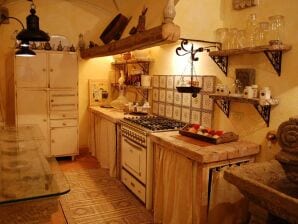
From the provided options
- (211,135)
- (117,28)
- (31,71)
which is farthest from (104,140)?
(211,135)

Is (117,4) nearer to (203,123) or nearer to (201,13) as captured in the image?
(201,13)

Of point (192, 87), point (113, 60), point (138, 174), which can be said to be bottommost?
point (138, 174)

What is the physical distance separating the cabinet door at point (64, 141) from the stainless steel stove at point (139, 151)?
4.79ft

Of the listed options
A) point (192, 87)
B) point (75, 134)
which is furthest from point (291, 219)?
point (75, 134)

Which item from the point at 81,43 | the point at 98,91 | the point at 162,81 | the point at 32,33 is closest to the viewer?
the point at 32,33

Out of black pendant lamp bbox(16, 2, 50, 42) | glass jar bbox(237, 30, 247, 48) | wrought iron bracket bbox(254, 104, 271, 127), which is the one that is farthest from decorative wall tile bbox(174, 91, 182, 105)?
black pendant lamp bbox(16, 2, 50, 42)

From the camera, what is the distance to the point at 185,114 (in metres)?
3.36

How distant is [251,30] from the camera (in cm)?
240

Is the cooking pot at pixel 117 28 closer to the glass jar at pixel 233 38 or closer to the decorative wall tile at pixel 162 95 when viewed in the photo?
the decorative wall tile at pixel 162 95

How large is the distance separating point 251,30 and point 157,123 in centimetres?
151

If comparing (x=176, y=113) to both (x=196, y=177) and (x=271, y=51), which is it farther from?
(x=271, y=51)

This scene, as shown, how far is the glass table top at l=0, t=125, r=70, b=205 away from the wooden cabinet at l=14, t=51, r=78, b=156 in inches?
59.6

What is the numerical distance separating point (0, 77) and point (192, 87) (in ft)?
11.3

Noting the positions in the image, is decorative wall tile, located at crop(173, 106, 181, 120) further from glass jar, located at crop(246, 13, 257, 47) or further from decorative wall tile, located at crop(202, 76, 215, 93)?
glass jar, located at crop(246, 13, 257, 47)
